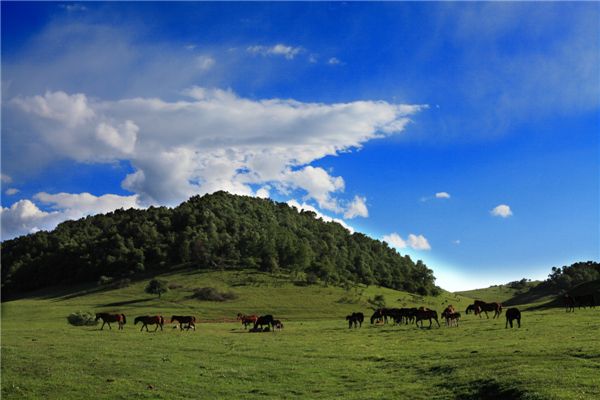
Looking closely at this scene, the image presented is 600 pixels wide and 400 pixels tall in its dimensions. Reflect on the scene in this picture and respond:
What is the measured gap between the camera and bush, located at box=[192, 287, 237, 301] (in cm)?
10781

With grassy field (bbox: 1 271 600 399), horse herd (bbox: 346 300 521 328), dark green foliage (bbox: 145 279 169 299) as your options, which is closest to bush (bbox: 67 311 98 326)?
grassy field (bbox: 1 271 600 399)

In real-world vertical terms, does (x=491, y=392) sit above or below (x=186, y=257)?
below

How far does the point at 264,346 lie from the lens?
1503 inches

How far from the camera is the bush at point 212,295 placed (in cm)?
10781

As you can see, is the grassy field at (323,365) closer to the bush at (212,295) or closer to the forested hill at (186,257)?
the bush at (212,295)

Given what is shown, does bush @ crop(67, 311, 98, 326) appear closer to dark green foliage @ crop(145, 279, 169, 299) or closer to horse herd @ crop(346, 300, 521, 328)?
horse herd @ crop(346, 300, 521, 328)

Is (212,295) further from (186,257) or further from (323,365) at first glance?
(323,365)

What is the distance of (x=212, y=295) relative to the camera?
357 ft

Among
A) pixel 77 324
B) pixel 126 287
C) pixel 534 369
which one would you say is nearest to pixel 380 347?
pixel 534 369

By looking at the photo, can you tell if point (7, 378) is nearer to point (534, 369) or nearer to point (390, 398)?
point (390, 398)

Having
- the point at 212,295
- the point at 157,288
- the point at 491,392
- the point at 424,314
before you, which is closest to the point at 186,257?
the point at 157,288

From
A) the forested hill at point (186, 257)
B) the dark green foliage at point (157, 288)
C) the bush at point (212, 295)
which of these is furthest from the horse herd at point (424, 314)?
the forested hill at point (186, 257)

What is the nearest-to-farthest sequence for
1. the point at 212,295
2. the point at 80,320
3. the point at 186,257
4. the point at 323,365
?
the point at 323,365 → the point at 80,320 → the point at 212,295 → the point at 186,257

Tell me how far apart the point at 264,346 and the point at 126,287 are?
336 ft
